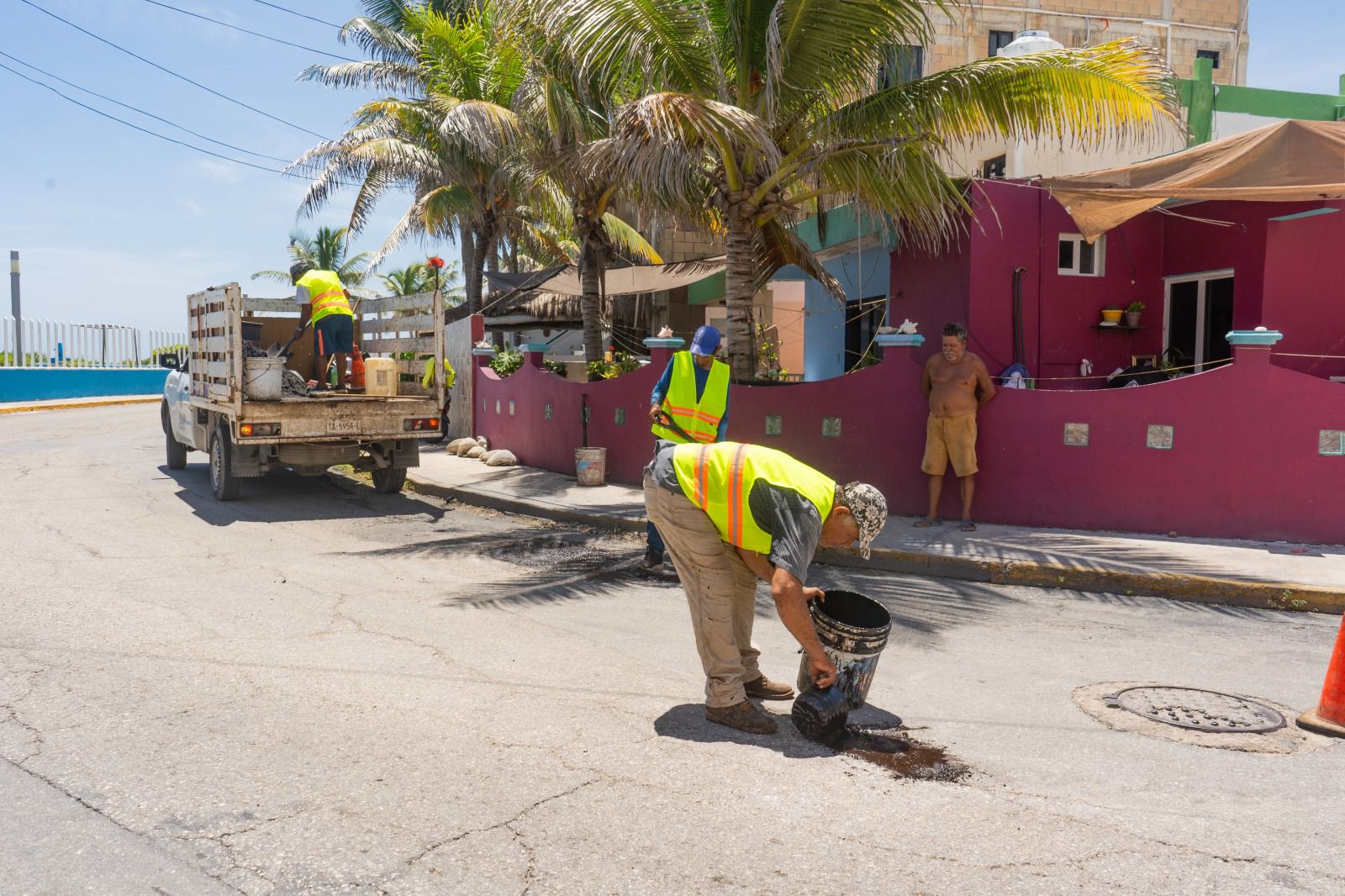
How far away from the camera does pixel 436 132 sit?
19797 millimetres

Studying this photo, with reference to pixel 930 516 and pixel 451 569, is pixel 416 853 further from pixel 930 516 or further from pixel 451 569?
pixel 930 516

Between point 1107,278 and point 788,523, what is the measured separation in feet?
32.7

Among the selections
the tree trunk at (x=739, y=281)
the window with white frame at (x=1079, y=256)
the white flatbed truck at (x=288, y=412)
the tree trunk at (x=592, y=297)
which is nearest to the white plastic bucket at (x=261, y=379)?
the white flatbed truck at (x=288, y=412)

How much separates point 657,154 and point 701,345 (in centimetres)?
270

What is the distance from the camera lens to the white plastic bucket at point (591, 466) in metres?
12.1

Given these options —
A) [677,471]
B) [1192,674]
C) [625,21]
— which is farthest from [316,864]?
[625,21]

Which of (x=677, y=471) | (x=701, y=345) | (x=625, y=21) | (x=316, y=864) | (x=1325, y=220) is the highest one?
(x=625, y=21)

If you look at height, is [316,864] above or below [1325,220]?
below

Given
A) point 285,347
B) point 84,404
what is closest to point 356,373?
point 285,347

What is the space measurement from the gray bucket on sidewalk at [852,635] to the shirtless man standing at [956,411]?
16.2ft

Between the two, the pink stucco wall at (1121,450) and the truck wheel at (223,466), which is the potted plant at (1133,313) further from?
the truck wheel at (223,466)

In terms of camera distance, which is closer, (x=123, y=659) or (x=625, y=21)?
(x=123, y=659)

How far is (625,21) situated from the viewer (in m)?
9.87

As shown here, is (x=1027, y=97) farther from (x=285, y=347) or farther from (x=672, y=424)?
(x=285, y=347)
